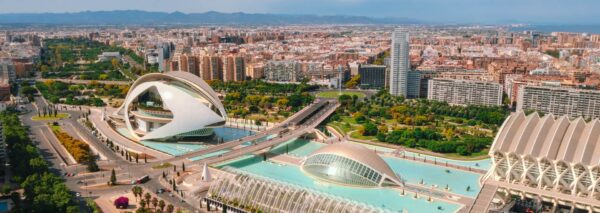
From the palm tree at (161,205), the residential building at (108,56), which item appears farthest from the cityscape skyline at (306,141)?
the residential building at (108,56)

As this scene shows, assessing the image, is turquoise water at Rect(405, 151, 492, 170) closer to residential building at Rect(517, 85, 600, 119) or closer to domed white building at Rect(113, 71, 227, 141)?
domed white building at Rect(113, 71, 227, 141)

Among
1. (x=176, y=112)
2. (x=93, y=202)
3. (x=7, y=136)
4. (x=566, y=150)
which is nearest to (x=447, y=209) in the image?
(x=566, y=150)

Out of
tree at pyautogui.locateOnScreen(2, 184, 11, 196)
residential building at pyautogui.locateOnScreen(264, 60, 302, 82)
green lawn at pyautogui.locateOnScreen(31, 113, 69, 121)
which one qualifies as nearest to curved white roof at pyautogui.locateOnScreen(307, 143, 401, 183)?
tree at pyautogui.locateOnScreen(2, 184, 11, 196)

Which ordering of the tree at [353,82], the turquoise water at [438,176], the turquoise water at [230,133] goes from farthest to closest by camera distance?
the tree at [353,82], the turquoise water at [230,133], the turquoise water at [438,176]

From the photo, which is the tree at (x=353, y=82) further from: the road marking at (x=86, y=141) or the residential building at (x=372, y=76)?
the road marking at (x=86, y=141)

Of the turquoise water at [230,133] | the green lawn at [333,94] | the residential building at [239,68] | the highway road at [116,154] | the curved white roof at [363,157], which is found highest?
the residential building at [239,68]

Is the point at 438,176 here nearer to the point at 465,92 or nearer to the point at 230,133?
the point at 230,133
